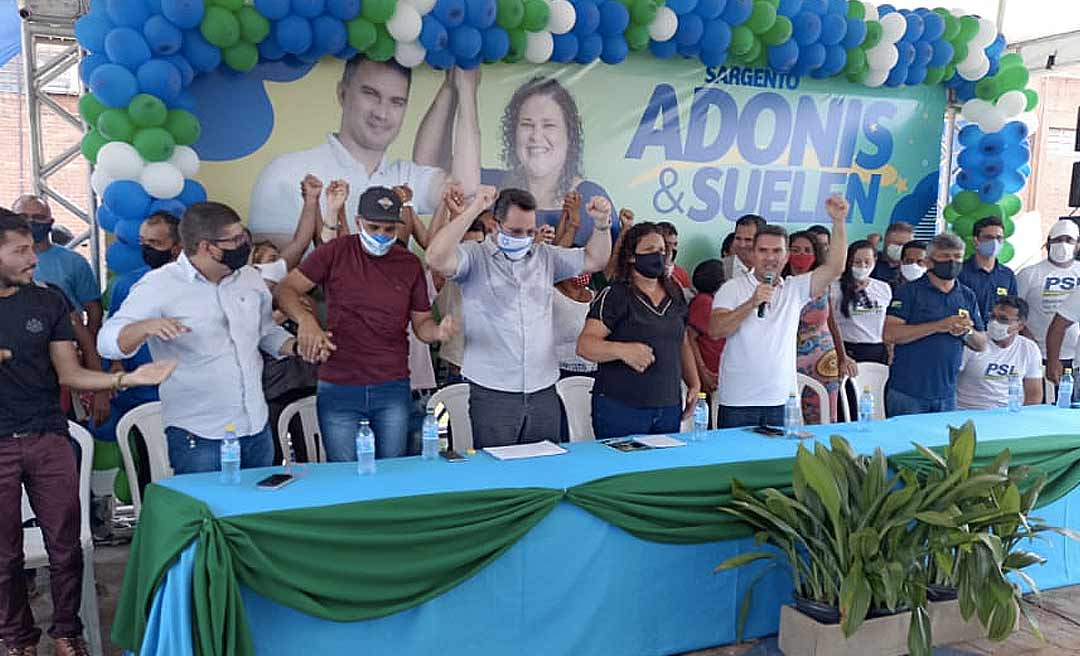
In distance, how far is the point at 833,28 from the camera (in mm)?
5281

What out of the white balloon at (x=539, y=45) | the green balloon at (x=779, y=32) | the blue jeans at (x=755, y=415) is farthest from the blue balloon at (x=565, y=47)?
the blue jeans at (x=755, y=415)

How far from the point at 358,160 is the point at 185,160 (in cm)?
93

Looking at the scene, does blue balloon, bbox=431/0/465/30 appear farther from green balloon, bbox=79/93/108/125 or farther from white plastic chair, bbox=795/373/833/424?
white plastic chair, bbox=795/373/833/424

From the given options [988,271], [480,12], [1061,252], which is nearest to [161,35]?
→ [480,12]

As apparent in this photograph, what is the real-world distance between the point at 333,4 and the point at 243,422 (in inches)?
83.3

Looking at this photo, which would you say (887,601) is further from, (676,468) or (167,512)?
(167,512)

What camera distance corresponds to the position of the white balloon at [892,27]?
5488mm

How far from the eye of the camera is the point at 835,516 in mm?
2711

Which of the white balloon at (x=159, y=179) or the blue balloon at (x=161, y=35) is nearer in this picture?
the blue balloon at (x=161, y=35)

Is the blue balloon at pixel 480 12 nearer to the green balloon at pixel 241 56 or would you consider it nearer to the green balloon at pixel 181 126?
the green balloon at pixel 241 56

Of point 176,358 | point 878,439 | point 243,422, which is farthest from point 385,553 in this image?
point 878,439

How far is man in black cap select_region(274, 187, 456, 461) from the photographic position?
329 cm

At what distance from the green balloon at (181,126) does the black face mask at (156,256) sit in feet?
1.62

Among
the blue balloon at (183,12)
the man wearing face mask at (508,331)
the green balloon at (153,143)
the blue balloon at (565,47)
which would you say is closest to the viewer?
the man wearing face mask at (508,331)
